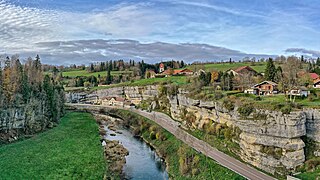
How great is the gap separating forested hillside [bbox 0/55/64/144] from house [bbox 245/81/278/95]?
135ft

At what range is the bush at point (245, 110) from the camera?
137 ft

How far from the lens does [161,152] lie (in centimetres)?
5409

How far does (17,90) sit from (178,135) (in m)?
32.9

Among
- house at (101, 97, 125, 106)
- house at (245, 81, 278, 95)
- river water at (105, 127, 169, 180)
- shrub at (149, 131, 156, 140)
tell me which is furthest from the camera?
house at (101, 97, 125, 106)

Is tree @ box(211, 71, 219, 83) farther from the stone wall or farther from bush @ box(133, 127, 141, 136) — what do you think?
the stone wall

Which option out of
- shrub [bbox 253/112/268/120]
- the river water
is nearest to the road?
the river water

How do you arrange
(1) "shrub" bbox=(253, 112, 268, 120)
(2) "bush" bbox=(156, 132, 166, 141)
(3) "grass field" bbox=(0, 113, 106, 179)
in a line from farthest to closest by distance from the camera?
(2) "bush" bbox=(156, 132, 166, 141)
(1) "shrub" bbox=(253, 112, 268, 120)
(3) "grass field" bbox=(0, 113, 106, 179)

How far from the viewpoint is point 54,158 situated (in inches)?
1671

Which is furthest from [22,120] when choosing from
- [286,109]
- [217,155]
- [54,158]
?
[286,109]

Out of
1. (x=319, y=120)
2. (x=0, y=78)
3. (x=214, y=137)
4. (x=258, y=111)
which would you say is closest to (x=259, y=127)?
(x=258, y=111)

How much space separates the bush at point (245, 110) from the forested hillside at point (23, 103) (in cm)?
3651

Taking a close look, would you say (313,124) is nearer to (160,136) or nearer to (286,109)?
(286,109)

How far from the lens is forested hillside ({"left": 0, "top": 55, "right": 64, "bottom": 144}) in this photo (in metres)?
56.7

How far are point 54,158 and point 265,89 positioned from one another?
37.0 metres
